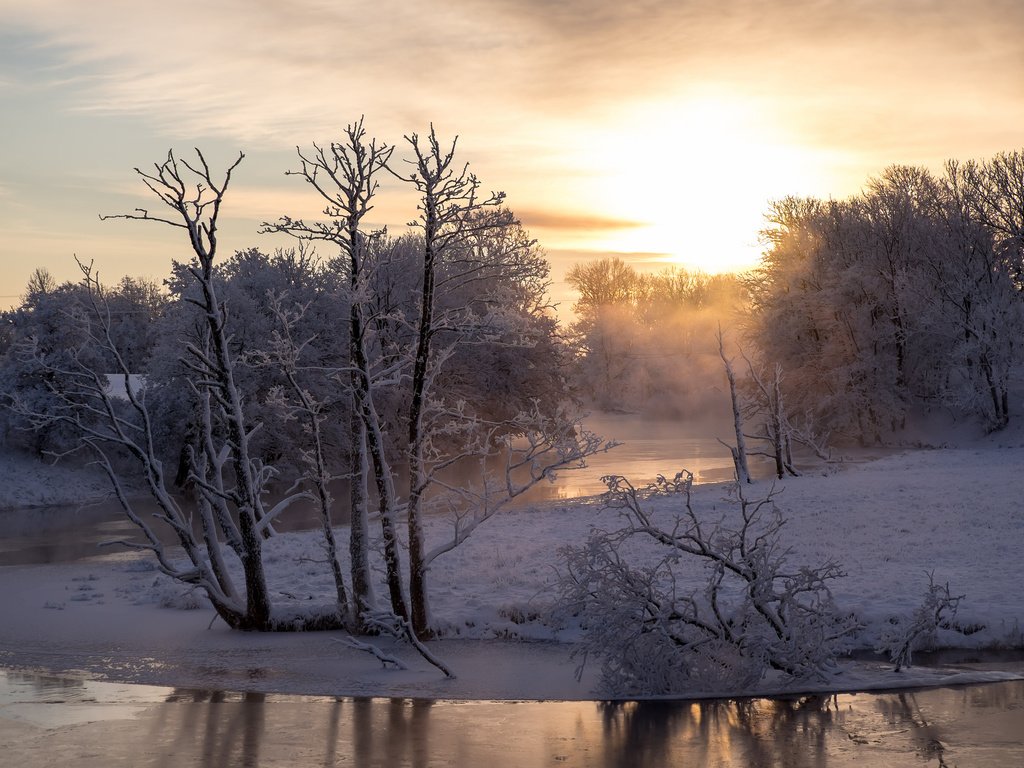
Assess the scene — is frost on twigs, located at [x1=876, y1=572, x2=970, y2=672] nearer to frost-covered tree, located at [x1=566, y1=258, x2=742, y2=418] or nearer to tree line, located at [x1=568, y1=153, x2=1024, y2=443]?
tree line, located at [x1=568, y1=153, x2=1024, y2=443]

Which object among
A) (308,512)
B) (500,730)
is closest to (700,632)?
(500,730)

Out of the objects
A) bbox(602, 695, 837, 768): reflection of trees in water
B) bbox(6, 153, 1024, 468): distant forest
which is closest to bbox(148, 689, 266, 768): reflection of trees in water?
bbox(602, 695, 837, 768): reflection of trees in water

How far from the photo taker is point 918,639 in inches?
540

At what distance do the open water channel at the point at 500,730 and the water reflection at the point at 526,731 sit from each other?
2 cm

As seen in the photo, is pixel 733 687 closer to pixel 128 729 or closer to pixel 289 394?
pixel 128 729

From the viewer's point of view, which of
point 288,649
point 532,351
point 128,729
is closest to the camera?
point 128,729

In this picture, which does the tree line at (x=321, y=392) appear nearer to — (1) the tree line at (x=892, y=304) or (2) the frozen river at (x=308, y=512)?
(2) the frozen river at (x=308, y=512)

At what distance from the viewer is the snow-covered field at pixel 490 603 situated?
13461 millimetres

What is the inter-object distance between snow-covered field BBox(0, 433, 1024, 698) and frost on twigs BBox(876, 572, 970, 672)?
→ 16 cm

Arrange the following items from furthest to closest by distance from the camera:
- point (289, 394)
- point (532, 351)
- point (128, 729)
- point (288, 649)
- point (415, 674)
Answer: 1. point (532, 351)
2. point (289, 394)
3. point (288, 649)
4. point (415, 674)
5. point (128, 729)

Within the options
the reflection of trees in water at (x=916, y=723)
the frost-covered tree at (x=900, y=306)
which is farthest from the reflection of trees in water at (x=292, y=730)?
the frost-covered tree at (x=900, y=306)

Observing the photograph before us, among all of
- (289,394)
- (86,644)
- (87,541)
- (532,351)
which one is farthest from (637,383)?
(86,644)

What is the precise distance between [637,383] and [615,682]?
75657mm

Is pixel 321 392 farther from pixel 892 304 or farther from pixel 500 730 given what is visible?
pixel 500 730
